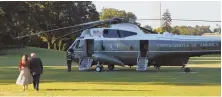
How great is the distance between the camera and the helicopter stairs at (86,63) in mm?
32131

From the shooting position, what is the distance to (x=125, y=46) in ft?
104

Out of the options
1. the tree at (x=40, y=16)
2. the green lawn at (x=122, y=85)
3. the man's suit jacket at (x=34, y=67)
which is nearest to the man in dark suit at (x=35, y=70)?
the man's suit jacket at (x=34, y=67)

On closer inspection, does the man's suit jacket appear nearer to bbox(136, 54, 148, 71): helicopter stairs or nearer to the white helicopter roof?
the white helicopter roof

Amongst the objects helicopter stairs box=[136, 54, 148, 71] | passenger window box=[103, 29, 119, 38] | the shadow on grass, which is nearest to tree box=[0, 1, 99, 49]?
passenger window box=[103, 29, 119, 38]

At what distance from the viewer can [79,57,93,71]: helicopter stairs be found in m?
32.1

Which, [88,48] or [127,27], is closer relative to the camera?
[127,27]

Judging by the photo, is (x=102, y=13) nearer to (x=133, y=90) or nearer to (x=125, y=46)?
(x=125, y=46)

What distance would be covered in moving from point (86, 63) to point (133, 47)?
136 inches

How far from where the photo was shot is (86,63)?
32.3 meters

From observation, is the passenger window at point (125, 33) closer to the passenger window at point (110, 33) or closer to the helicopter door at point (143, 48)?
the passenger window at point (110, 33)

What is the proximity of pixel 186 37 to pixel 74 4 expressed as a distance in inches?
2721

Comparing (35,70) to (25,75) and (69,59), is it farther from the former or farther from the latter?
A: (69,59)

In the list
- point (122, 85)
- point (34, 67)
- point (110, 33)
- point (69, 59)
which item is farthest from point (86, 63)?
point (34, 67)

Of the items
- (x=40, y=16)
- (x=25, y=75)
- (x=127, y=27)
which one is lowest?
(x=25, y=75)
